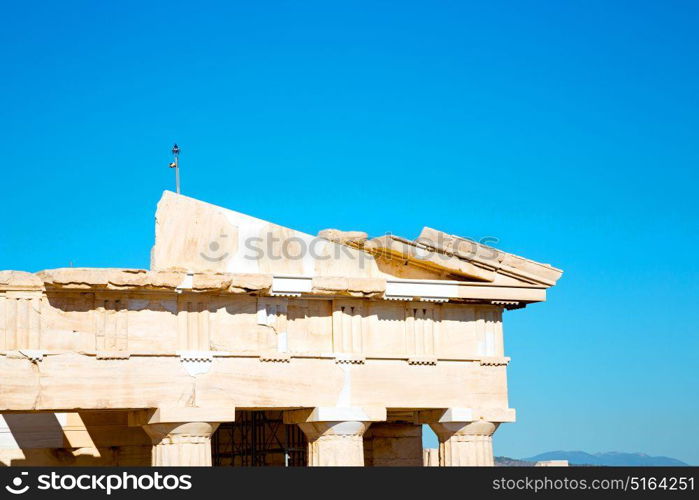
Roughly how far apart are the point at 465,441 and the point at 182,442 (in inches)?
235

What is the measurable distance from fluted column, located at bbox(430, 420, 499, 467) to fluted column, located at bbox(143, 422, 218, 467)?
5002 millimetres

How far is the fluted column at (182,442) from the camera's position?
79.2ft

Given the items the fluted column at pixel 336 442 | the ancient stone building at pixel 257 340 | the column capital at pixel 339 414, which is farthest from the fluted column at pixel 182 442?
the fluted column at pixel 336 442

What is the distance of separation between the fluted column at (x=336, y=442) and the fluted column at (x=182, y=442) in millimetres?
2216

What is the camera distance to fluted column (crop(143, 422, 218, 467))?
950 inches

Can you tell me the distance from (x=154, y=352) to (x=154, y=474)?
10.6 feet

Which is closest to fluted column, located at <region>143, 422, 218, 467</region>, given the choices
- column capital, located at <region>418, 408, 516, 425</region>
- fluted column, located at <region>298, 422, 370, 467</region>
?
fluted column, located at <region>298, 422, 370, 467</region>

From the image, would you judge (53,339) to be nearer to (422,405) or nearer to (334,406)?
(334,406)

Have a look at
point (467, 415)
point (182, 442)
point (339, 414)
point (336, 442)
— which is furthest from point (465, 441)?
point (182, 442)

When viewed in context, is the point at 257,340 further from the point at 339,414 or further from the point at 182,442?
the point at 182,442

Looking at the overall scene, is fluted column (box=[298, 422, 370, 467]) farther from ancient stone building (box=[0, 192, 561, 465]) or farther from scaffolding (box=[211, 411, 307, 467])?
scaffolding (box=[211, 411, 307, 467])

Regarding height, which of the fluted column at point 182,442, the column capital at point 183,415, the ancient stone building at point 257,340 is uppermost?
the ancient stone building at point 257,340

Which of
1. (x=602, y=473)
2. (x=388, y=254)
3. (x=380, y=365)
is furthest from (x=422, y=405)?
(x=602, y=473)

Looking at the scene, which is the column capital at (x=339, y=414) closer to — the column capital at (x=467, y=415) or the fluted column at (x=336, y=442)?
the fluted column at (x=336, y=442)
